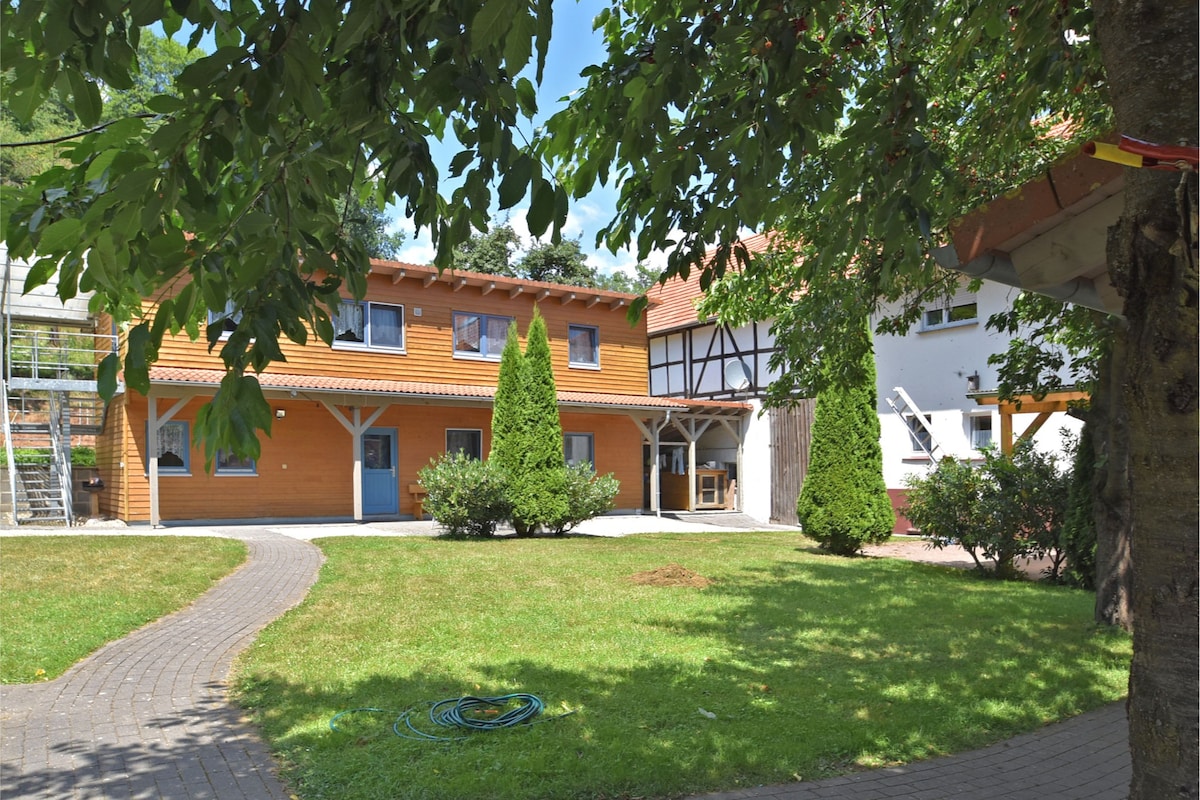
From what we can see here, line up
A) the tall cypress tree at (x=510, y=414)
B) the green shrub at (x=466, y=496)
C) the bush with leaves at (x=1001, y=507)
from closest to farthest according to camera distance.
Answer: the bush with leaves at (x=1001, y=507), the green shrub at (x=466, y=496), the tall cypress tree at (x=510, y=414)

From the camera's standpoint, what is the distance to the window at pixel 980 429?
62.0 feet

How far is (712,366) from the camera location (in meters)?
26.3

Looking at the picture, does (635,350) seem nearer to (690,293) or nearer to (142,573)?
(690,293)

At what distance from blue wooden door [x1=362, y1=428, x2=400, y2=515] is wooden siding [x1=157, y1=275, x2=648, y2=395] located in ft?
4.75

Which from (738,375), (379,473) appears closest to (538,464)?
(379,473)

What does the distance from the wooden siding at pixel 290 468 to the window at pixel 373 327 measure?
1.59 meters

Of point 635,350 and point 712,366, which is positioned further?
point 712,366

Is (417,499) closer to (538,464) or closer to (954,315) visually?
(538,464)

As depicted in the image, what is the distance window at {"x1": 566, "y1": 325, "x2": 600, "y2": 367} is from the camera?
23.3 meters

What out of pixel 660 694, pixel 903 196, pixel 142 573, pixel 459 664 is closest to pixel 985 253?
pixel 903 196

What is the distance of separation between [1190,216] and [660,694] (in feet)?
14.2

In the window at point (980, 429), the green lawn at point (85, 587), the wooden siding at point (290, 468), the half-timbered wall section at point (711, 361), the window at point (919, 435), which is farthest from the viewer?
the half-timbered wall section at point (711, 361)

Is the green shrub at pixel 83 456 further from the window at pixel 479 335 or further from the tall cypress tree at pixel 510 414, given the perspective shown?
the tall cypress tree at pixel 510 414

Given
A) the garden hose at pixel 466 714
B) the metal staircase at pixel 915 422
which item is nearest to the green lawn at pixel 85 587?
the garden hose at pixel 466 714
